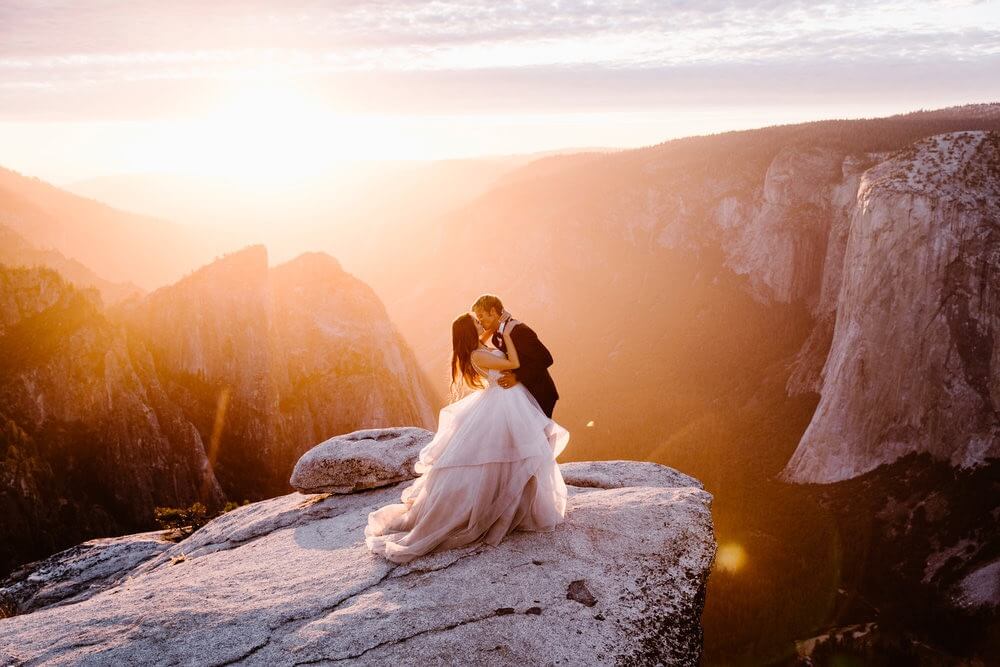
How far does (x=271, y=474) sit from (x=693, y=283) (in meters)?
56.5

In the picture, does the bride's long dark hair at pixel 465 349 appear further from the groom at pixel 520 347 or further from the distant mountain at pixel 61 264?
the distant mountain at pixel 61 264

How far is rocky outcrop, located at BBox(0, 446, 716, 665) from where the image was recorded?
7.16 metres

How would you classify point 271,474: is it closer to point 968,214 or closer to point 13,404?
point 13,404

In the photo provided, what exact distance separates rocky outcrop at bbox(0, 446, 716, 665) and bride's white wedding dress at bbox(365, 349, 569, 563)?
0.25m

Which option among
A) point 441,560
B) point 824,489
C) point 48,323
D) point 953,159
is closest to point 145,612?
point 441,560

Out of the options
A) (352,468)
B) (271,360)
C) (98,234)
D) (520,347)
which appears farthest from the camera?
(98,234)

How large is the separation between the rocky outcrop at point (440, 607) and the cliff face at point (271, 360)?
27.4 meters

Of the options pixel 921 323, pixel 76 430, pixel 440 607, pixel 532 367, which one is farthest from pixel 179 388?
pixel 921 323

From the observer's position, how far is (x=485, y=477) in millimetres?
8820

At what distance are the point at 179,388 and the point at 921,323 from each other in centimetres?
4096

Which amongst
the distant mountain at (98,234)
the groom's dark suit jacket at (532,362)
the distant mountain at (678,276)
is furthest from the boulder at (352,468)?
the distant mountain at (98,234)

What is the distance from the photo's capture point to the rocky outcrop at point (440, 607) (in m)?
7.16

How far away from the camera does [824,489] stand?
3541 cm

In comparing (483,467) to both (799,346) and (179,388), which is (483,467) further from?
(799,346)
